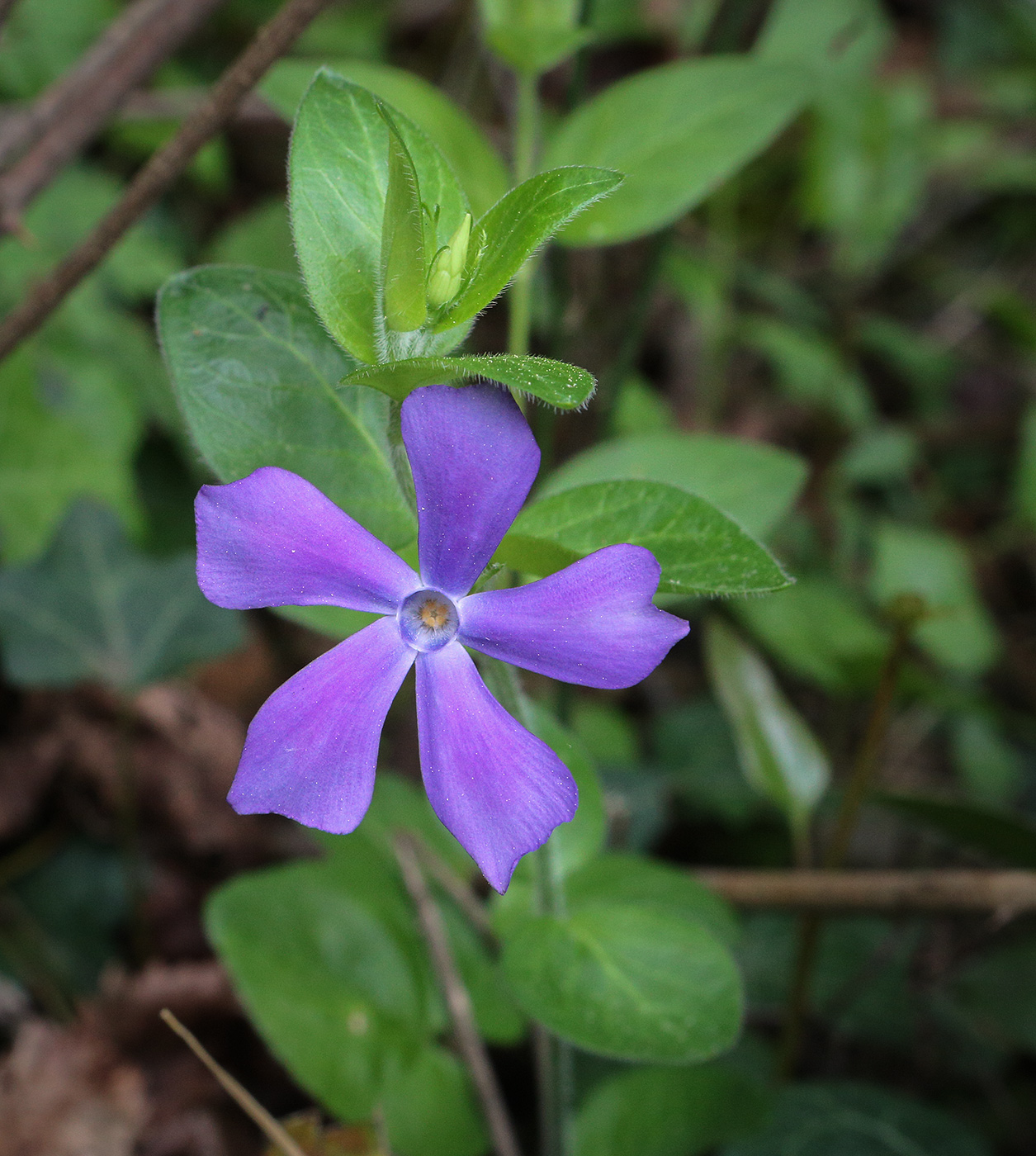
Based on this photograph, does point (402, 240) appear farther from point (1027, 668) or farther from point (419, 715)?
point (1027, 668)

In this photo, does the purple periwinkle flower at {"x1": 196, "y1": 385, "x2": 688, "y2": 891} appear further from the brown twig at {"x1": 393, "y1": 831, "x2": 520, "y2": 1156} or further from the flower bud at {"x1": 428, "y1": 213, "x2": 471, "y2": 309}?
the brown twig at {"x1": 393, "y1": 831, "x2": 520, "y2": 1156}

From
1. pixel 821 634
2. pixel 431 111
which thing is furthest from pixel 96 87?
pixel 821 634

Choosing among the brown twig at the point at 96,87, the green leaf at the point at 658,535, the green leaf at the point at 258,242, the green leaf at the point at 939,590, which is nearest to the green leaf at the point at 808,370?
the green leaf at the point at 939,590

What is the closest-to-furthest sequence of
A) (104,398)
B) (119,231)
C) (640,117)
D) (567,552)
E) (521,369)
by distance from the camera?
→ (521,369), (567,552), (119,231), (640,117), (104,398)

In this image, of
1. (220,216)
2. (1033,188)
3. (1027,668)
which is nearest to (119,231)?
(220,216)

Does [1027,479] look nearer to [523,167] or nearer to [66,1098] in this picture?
[523,167]

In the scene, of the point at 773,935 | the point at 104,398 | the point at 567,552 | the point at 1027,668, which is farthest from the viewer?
the point at 1027,668

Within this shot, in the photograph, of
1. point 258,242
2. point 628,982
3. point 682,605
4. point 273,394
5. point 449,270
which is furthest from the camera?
point 258,242

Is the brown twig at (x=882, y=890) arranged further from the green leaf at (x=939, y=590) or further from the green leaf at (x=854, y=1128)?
the green leaf at (x=939, y=590)
